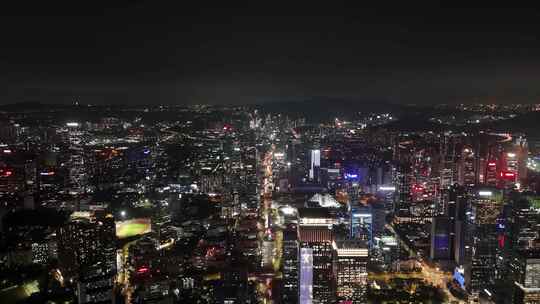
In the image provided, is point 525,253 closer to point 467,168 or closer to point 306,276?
point 306,276

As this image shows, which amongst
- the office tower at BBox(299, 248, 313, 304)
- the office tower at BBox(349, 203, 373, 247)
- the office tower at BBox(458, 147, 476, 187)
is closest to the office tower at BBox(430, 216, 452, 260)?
the office tower at BBox(349, 203, 373, 247)

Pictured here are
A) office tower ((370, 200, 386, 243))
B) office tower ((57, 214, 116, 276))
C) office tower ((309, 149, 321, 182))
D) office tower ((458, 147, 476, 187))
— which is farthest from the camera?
office tower ((309, 149, 321, 182))

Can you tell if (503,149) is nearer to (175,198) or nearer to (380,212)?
(380,212)

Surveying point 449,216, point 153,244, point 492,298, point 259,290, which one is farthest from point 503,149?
point 153,244

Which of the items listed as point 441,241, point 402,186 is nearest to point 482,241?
point 441,241

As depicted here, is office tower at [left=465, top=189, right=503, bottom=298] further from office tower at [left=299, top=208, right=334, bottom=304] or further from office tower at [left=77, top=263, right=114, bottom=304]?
office tower at [left=77, top=263, right=114, bottom=304]

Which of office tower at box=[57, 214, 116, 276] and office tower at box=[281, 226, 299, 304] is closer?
office tower at box=[281, 226, 299, 304]
